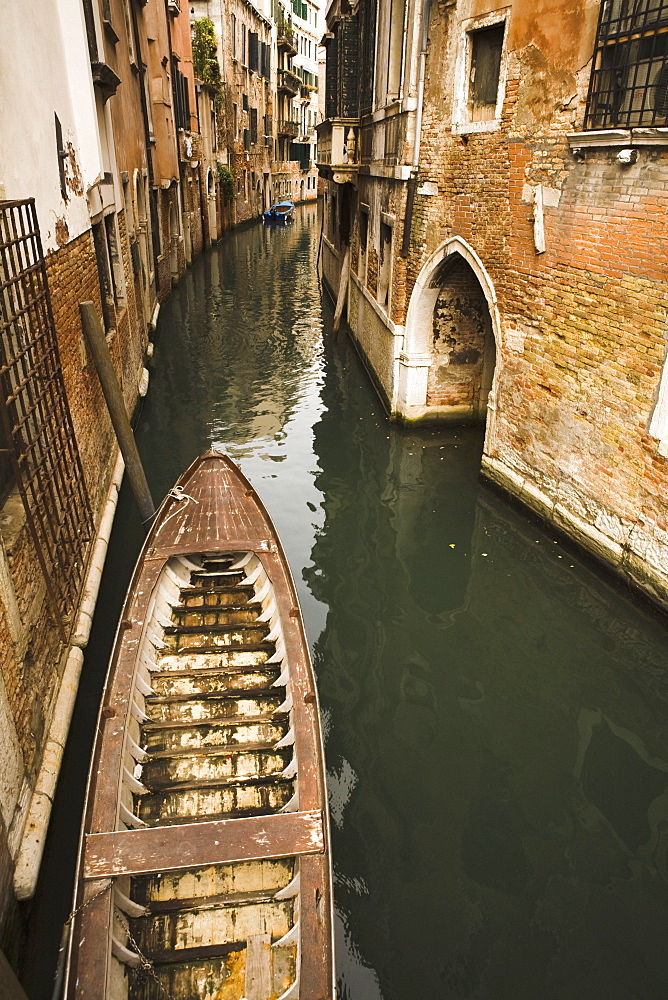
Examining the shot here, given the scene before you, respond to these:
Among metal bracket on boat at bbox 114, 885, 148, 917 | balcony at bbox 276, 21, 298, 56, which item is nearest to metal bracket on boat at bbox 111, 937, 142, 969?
metal bracket on boat at bbox 114, 885, 148, 917

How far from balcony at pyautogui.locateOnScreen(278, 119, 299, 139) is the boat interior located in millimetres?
42656

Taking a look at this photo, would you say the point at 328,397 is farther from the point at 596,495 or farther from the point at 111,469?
the point at 596,495

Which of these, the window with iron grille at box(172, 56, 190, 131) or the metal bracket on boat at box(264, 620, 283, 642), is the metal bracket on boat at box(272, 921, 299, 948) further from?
the window with iron grille at box(172, 56, 190, 131)

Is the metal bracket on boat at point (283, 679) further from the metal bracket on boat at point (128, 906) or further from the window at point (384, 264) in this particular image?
the window at point (384, 264)

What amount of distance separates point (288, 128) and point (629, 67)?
1699 inches

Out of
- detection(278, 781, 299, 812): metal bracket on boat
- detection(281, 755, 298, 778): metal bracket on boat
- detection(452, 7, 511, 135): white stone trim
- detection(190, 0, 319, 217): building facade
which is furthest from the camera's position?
detection(190, 0, 319, 217): building facade

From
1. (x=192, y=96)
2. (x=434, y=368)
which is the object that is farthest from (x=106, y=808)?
(x=192, y=96)

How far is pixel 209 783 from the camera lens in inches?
144

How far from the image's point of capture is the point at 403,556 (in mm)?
7109

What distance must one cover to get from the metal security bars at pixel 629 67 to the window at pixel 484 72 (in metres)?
1.65

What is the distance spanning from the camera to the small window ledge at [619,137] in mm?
4855

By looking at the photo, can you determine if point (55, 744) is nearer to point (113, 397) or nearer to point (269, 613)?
point (269, 613)

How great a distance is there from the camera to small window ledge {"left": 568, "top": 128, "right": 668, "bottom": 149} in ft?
15.9

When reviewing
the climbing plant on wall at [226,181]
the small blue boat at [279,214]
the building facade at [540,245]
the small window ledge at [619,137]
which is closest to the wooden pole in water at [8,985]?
the building facade at [540,245]
